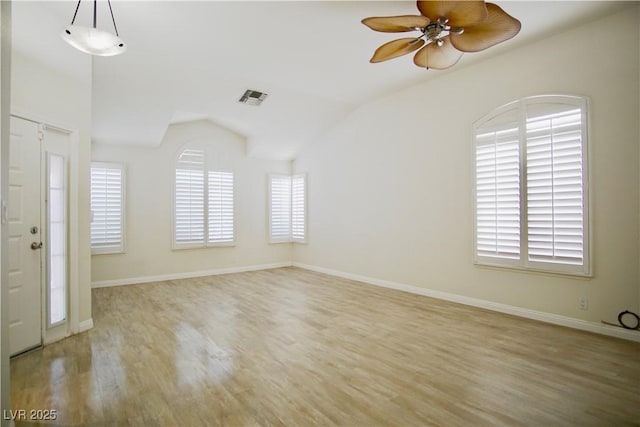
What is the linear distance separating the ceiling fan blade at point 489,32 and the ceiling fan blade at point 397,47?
305 mm

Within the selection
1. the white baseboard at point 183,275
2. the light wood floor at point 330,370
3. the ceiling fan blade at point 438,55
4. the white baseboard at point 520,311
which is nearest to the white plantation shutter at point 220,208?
the white baseboard at point 183,275

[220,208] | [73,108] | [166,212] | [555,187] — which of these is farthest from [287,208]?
[555,187]

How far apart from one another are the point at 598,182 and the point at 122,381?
473cm

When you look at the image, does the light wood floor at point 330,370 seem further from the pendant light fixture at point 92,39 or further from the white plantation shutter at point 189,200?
the pendant light fixture at point 92,39

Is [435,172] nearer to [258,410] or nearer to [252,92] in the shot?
[252,92]

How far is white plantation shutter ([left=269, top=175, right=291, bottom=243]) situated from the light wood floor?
3.43 meters

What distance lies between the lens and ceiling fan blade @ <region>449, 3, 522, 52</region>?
241 cm

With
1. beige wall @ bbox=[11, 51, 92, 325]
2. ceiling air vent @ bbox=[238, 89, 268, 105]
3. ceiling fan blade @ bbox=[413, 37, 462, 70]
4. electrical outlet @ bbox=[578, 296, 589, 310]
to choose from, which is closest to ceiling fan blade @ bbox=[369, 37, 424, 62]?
ceiling fan blade @ bbox=[413, 37, 462, 70]

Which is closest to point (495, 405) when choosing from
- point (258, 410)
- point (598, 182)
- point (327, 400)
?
point (327, 400)

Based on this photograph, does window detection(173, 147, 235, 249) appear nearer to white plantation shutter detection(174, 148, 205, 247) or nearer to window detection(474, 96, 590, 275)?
white plantation shutter detection(174, 148, 205, 247)

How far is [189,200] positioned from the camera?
21.0 ft

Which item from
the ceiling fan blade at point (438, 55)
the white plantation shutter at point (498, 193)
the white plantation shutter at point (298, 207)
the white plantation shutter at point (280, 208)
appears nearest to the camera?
the ceiling fan blade at point (438, 55)

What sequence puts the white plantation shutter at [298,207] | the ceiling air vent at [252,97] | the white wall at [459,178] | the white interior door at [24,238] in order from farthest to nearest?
the white plantation shutter at [298,207] → the ceiling air vent at [252,97] → the white wall at [459,178] → the white interior door at [24,238]

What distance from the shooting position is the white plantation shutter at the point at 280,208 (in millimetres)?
7496
